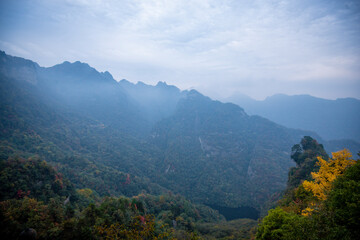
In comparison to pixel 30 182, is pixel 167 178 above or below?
below

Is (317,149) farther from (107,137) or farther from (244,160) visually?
(107,137)

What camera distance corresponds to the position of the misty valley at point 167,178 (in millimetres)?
15078

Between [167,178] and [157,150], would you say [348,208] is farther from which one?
[157,150]

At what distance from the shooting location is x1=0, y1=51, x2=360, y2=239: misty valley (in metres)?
15.1

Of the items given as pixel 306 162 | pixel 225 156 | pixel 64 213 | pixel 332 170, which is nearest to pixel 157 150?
pixel 225 156

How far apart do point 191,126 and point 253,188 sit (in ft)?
314

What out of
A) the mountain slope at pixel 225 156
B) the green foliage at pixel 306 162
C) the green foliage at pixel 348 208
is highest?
the green foliage at pixel 348 208

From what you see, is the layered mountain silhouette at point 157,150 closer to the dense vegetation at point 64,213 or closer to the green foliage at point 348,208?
the dense vegetation at point 64,213

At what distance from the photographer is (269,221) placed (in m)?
16.1

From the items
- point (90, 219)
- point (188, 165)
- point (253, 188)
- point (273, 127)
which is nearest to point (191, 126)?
point (188, 165)

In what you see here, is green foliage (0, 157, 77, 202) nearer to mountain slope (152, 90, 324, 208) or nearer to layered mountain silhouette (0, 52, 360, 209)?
layered mountain silhouette (0, 52, 360, 209)

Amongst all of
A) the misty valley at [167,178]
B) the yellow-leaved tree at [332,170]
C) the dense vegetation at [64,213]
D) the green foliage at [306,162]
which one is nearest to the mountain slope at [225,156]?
the misty valley at [167,178]

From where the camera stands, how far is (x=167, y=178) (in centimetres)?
12081

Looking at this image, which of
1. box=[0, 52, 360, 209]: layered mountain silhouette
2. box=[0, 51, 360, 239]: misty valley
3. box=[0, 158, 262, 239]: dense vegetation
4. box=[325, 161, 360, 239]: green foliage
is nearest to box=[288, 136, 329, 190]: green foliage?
box=[0, 51, 360, 239]: misty valley
